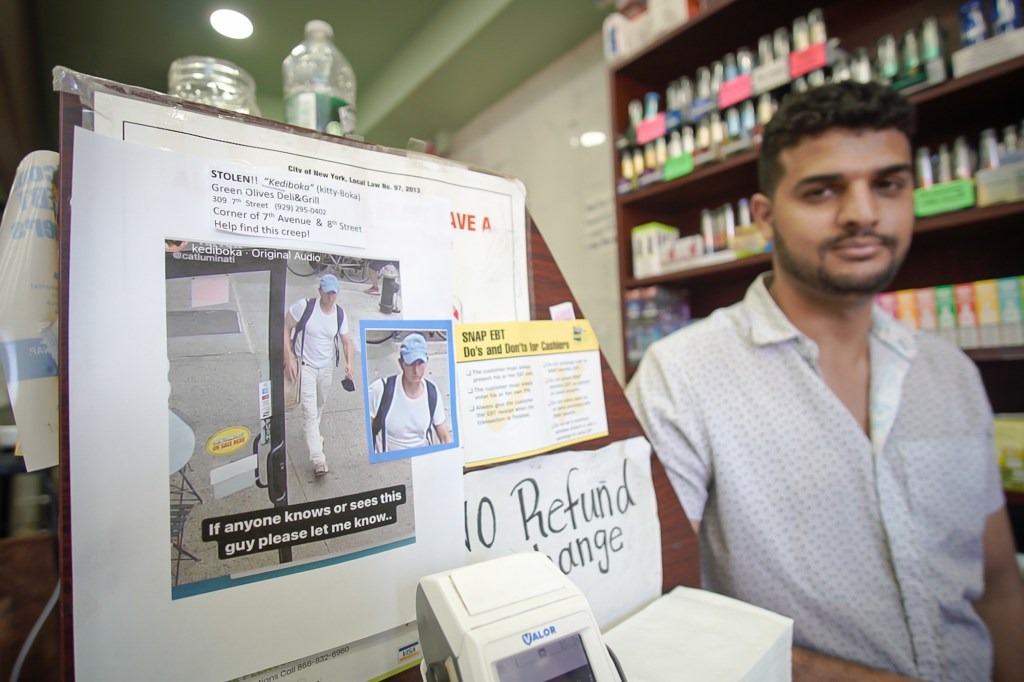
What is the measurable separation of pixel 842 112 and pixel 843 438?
632 mm

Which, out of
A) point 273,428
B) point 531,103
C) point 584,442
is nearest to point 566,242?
point 531,103

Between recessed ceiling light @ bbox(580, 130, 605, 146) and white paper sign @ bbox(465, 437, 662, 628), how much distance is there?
199 cm

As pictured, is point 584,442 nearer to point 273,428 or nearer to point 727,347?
point 273,428

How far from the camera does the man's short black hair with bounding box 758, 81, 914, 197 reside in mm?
901

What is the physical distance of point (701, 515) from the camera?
2.99 feet

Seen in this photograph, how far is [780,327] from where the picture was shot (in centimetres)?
93

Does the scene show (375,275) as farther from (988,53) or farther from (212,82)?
(988,53)

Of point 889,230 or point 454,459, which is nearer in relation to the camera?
point 454,459

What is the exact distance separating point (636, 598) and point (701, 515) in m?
0.55

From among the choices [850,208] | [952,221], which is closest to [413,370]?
[850,208]

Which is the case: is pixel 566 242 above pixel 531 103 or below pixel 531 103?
below

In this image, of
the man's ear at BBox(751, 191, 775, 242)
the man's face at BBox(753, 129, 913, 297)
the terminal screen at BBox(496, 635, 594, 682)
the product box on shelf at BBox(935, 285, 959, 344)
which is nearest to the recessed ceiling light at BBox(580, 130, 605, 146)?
the man's ear at BBox(751, 191, 775, 242)

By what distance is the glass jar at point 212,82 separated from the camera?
35 centimetres

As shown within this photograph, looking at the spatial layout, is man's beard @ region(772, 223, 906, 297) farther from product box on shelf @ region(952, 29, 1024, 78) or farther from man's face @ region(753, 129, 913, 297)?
product box on shelf @ region(952, 29, 1024, 78)
